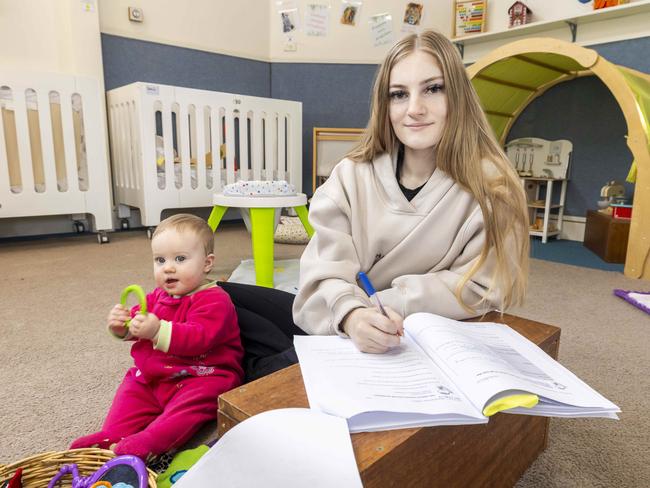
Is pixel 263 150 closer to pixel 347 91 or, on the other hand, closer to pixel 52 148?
pixel 347 91

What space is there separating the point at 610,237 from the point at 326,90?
1997mm

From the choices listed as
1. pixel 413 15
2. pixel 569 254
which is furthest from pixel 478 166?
pixel 413 15

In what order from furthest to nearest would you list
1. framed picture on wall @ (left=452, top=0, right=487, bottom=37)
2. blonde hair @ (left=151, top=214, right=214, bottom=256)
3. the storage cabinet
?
framed picture on wall @ (left=452, top=0, right=487, bottom=37)
the storage cabinet
blonde hair @ (left=151, top=214, right=214, bottom=256)

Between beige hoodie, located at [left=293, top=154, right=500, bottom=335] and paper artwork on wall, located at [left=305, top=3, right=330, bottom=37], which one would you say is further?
paper artwork on wall, located at [left=305, top=3, right=330, bottom=37]

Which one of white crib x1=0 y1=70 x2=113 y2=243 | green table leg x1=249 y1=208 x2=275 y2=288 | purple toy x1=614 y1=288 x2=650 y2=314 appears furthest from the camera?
white crib x1=0 y1=70 x2=113 y2=243

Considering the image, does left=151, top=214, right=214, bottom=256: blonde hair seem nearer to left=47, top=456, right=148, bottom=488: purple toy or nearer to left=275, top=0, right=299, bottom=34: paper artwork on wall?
left=47, top=456, right=148, bottom=488: purple toy

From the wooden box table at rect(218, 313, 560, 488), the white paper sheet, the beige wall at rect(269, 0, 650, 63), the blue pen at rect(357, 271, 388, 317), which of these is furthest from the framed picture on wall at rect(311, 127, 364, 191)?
the white paper sheet

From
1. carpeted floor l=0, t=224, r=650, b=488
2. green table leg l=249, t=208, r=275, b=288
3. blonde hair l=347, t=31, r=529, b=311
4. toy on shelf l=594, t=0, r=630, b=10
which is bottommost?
carpeted floor l=0, t=224, r=650, b=488

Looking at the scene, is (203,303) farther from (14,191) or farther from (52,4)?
(52,4)

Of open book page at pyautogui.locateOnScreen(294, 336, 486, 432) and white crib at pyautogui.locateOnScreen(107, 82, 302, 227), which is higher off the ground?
white crib at pyautogui.locateOnScreen(107, 82, 302, 227)

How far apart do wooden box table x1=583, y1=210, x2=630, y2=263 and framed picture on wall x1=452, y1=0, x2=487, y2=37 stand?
1415 mm

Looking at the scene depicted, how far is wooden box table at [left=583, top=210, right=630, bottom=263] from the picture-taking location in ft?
6.98

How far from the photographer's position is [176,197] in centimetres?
247

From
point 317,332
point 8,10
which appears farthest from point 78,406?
point 8,10
